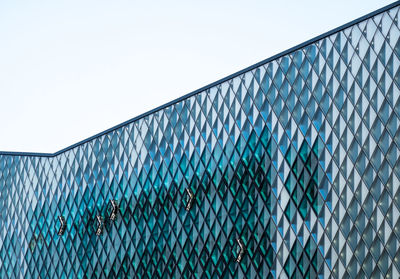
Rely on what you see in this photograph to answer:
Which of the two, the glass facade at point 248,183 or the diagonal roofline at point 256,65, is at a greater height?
the diagonal roofline at point 256,65

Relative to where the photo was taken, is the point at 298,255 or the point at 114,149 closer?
the point at 298,255

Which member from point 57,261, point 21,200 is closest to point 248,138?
point 57,261

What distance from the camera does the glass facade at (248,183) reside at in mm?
55125

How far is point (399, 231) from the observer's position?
52.7m

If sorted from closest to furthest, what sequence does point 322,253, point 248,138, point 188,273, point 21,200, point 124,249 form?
1. point 322,253
2. point 248,138
3. point 188,273
4. point 124,249
5. point 21,200

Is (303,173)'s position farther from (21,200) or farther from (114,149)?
(21,200)

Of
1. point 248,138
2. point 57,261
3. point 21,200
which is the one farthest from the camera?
point 21,200

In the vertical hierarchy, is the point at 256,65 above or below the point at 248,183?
above

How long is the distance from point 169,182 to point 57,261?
21.7m

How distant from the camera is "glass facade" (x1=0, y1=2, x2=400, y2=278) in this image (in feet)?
181

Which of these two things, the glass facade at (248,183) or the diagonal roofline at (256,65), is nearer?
the glass facade at (248,183)

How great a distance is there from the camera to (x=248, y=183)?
6606 cm

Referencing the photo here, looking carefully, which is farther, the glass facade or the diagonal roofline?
the diagonal roofline

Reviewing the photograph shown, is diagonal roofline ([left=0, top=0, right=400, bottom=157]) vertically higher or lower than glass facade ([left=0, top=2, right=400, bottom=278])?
higher
